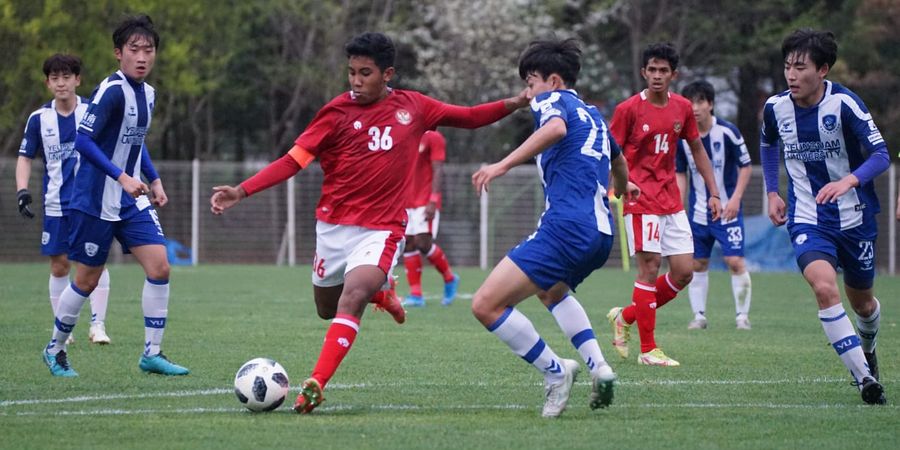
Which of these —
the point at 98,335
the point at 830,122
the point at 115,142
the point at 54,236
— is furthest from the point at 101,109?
the point at 830,122

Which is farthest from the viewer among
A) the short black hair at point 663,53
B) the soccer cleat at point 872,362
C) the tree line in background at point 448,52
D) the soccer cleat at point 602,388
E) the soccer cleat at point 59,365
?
the tree line in background at point 448,52

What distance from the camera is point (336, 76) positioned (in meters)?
31.8

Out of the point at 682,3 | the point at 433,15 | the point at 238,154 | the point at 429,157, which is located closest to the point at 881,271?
the point at 682,3

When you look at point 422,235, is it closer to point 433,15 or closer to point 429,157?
point 429,157

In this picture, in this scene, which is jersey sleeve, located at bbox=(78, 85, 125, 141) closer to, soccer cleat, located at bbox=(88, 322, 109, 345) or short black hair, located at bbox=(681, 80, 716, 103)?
soccer cleat, located at bbox=(88, 322, 109, 345)

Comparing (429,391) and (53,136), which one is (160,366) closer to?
(429,391)

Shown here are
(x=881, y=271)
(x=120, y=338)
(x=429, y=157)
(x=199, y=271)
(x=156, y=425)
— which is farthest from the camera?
(x=881, y=271)

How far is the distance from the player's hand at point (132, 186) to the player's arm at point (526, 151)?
2.38 meters

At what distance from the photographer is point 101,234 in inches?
328

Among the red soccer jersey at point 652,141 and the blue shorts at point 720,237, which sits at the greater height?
the red soccer jersey at point 652,141

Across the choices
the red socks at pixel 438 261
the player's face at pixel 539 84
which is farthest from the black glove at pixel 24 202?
the red socks at pixel 438 261

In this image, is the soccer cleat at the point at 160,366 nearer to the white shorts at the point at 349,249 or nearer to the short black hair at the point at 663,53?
the white shorts at the point at 349,249

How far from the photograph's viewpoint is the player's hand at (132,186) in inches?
302

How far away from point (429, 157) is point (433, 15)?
52.9ft
